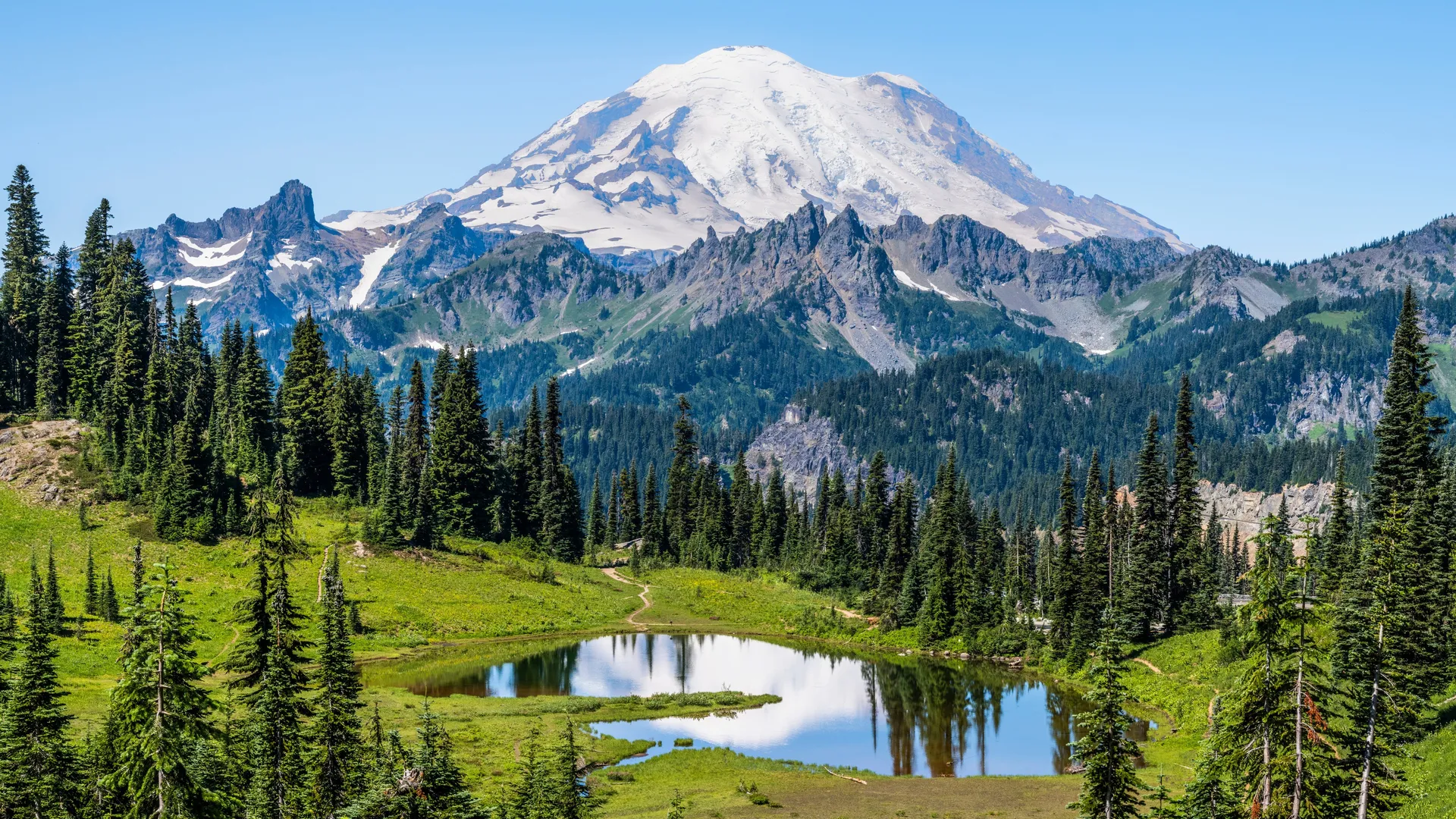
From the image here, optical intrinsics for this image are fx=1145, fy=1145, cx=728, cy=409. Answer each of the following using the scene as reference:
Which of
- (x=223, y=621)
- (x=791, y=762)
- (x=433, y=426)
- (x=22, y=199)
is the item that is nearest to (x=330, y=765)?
(x=791, y=762)

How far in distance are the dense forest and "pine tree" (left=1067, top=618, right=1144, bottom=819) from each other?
0.34 ft

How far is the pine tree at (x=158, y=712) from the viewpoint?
95.2ft

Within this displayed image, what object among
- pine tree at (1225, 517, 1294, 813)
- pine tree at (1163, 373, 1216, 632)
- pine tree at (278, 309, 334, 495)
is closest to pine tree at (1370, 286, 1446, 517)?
pine tree at (1163, 373, 1216, 632)

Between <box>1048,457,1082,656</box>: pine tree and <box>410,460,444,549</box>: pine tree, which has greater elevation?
<box>410,460,444,549</box>: pine tree

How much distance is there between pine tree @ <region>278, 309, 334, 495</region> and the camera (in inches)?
5039

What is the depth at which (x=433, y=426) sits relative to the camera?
144 meters

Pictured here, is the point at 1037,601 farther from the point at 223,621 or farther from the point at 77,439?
the point at 77,439

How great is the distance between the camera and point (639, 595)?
452 ft

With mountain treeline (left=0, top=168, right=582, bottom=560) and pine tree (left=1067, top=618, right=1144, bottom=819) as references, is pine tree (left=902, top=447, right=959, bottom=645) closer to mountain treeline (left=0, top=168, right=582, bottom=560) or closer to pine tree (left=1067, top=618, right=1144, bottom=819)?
mountain treeline (left=0, top=168, right=582, bottom=560)

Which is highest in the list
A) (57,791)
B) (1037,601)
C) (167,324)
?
(167,324)

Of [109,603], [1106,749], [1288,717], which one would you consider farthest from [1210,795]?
[109,603]

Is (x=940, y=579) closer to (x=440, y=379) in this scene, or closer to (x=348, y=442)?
(x=348, y=442)

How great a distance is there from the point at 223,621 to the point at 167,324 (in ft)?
186

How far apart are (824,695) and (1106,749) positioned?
56.7 meters
